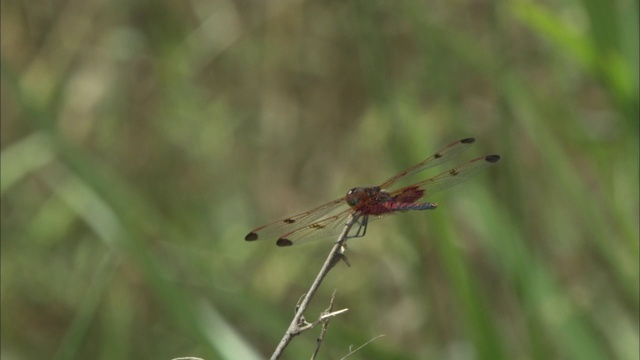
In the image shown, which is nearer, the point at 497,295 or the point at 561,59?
the point at 561,59

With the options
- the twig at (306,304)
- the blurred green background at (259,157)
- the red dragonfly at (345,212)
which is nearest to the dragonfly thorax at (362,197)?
the red dragonfly at (345,212)

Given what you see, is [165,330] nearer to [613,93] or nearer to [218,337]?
[218,337]

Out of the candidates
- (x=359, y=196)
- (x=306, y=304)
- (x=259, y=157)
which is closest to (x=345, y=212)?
(x=359, y=196)

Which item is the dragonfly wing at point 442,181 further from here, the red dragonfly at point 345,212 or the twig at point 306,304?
the twig at point 306,304

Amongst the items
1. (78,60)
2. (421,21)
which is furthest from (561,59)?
(78,60)

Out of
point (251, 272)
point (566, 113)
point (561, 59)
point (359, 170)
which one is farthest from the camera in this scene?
point (359, 170)

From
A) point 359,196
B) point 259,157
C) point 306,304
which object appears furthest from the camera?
point 259,157

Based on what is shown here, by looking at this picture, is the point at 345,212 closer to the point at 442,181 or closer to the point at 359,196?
the point at 359,196
